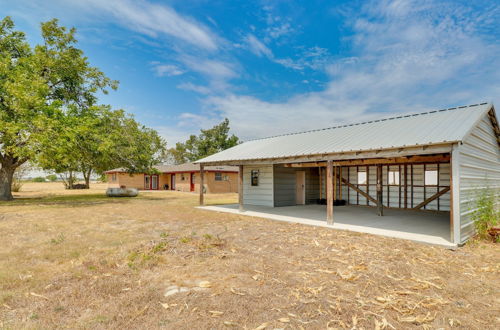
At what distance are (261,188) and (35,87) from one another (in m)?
14.5

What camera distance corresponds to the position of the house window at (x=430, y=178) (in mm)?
12586

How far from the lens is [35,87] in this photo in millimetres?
15891

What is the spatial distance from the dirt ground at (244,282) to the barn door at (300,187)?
8413 millimetres

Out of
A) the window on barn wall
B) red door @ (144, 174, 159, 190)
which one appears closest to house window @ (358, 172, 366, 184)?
the window on barn wall

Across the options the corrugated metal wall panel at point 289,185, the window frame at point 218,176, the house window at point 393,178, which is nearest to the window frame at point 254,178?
the corrugated metal wall panel at point 289,185

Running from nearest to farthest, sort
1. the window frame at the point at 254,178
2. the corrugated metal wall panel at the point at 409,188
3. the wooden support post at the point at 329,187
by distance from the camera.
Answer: the wooden support post at the point at 329,187 < the corrugated metal wall panel at the point at 409,188 < the window frame at the point at 254,178

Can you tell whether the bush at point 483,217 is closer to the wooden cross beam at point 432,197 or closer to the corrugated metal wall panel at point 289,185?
the wooden cross beam at point 432,197

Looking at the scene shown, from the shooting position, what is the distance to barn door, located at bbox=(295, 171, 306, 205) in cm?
1617

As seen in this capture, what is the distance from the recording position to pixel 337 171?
1580 cm

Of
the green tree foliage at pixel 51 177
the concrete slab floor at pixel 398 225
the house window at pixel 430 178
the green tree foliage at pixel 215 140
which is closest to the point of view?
the concrete slab floor at pixel 398 225

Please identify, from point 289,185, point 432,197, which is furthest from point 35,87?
point 432,197

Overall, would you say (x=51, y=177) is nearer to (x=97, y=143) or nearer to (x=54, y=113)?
(x=97, y=143)

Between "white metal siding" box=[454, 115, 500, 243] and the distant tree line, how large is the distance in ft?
57.5

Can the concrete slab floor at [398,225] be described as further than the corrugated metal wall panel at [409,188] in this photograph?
No
